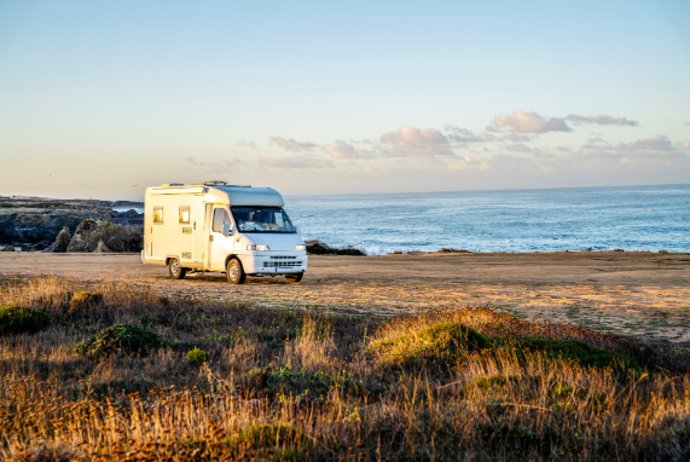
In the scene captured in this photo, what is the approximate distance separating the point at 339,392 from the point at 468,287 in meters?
13.5

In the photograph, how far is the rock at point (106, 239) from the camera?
41312mm

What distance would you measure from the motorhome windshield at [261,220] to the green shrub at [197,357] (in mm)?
10687

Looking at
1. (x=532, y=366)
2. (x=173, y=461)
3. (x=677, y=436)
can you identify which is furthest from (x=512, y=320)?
(x=173, y=461)

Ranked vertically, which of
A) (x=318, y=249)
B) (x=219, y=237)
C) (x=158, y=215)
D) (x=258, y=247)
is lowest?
(x=318, y=249)

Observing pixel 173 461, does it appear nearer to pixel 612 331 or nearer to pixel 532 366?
pixel 532 366

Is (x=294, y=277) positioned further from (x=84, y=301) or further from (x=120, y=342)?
(x=120, y=342)

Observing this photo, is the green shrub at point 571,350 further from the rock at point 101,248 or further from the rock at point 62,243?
the rock at point 62,243

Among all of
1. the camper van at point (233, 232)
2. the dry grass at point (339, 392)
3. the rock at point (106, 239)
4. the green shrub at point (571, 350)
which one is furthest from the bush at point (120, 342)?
the rock at point (106, 239)

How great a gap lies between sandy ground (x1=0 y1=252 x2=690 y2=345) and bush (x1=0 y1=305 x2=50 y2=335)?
195 inches

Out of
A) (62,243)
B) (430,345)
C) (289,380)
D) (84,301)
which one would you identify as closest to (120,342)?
(289,380)

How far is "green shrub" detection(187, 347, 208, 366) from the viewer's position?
10312 millimetres

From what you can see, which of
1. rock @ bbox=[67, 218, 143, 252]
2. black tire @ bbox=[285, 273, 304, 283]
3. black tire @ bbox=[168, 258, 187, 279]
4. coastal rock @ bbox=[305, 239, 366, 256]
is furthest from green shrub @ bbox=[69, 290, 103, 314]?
coastal rock @ bbox=[305, 239, 366, 256]

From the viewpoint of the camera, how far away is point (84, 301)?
15.1 metres

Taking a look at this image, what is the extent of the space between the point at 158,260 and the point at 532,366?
17.4m
